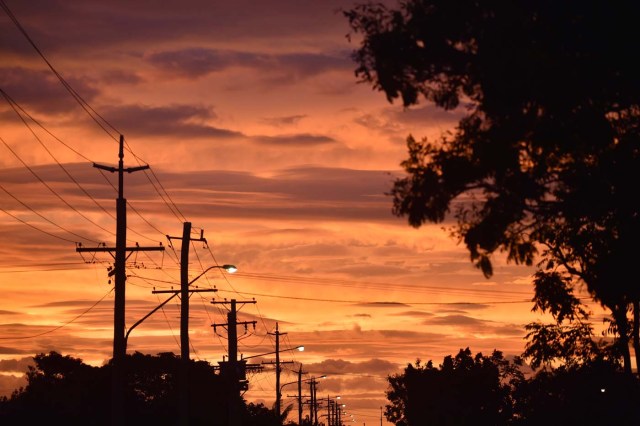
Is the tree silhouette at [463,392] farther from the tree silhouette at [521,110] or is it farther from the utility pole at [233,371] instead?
the tree silhouette at [521,110]

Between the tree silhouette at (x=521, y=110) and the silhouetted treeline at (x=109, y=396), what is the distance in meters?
44.7

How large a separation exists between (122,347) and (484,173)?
72.9 feet

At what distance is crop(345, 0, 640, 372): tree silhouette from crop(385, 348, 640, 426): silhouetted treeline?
50147 mm

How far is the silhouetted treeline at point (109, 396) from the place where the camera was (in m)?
67.6

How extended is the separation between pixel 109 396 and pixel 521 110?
2534 inches

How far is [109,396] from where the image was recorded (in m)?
81.6

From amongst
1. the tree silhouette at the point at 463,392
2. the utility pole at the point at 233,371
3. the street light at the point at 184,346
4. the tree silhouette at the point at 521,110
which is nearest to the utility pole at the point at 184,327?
the street light at the point at 184,346

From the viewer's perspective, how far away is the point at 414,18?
74.2 feet

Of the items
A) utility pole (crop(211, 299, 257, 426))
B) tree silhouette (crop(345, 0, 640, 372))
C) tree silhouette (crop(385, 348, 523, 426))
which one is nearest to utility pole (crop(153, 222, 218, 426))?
utility pole (crop(211, 299, 257, 426))

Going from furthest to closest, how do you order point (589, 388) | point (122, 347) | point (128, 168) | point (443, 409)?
point (443, 409)
point (589, 388)
point (128, 168)
point (122, 347)

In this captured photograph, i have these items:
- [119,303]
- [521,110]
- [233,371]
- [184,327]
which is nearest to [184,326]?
[184,327]

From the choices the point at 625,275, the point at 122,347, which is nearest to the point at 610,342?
the point at 625,275

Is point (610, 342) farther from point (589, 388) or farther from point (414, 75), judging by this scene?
point (589, 388)

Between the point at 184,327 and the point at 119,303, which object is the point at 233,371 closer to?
the point at 184,327
